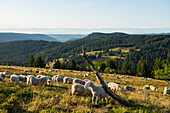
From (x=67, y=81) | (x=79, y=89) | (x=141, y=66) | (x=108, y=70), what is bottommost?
(x=108, y=70)

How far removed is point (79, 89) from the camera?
869 cm

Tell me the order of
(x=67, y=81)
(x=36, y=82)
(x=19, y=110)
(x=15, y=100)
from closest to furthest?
(x=19, y=110)
(x=15, y=100)
(x=36, y=82)
(x=67, y=81)

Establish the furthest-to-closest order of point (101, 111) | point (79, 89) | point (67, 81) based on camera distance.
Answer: point (67, 81) → point (79, 89) → point (101, 111)

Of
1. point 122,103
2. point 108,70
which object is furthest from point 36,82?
point 108,70

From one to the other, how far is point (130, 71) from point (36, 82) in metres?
84.4

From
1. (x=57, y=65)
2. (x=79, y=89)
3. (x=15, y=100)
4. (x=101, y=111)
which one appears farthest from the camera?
(x=57, y=65)

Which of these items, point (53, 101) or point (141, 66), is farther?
point (141, 66)

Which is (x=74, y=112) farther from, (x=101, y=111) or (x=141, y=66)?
(x=141, y=66)

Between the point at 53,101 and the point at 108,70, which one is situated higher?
the point at 53,101

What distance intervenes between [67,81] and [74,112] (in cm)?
1267

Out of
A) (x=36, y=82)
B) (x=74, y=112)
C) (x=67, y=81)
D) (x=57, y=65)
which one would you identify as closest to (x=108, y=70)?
(x=57, y=65)

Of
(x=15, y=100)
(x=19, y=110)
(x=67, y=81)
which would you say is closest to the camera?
(x=19, y=110)

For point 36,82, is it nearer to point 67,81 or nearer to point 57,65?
point 67,81

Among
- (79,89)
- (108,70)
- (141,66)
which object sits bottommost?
(108,70)
